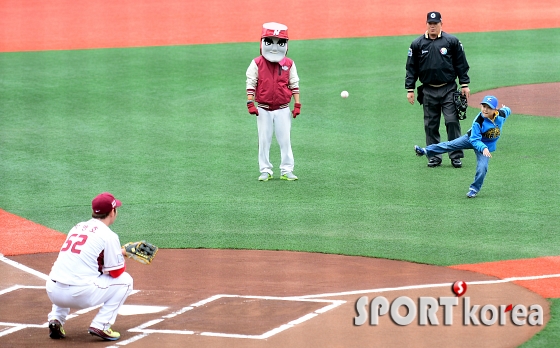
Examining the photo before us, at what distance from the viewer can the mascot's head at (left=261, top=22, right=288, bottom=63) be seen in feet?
42.3

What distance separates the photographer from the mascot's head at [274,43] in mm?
12898

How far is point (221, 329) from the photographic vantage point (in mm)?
7426

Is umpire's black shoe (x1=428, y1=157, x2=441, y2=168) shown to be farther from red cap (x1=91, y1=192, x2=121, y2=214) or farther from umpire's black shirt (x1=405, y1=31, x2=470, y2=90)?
red cap (x1=91, y1=192, x2=121, y2=214)

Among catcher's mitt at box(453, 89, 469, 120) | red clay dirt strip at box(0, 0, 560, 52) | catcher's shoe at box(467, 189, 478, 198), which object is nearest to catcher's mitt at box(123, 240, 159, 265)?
catcher's shoe at box(467, 189, 478, 198)

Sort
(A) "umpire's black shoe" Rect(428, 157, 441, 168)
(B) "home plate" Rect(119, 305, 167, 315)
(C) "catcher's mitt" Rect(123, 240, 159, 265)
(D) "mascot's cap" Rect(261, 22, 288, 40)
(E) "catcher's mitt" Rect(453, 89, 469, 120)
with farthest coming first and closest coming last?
(A) "umpire's black shoe" Rect(428, 157, 441, 168)
(E) "catcher's mitt" Rect(453, 89, 469, 120)
(D) "mascot's cap" Rect(261, 22, 288, 40)
(B) "home plate" Rect(119, 305, 167, 315)
(C) "catcher's mitt" Rect(123, 240, 159, 265)

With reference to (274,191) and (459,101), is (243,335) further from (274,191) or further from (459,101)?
(459,101)

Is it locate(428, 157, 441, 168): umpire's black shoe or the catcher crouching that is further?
locate(428, 157, 441, 168): umpire's black shoe

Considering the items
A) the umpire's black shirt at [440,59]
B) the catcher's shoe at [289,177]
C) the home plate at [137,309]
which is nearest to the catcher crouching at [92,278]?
the home plate at [137,309]

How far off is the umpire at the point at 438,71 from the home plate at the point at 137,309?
6808 millimetres

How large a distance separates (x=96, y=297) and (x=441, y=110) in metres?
8.10

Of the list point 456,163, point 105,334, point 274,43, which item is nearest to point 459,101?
point 456,163

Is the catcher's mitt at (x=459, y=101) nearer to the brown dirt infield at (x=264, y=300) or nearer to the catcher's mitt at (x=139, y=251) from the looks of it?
the brown dirt infield at (x=264, y=300)

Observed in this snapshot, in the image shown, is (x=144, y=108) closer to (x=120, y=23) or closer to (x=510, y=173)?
(x=510, y=173)

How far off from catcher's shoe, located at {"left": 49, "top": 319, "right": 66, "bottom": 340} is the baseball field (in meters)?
0.06
